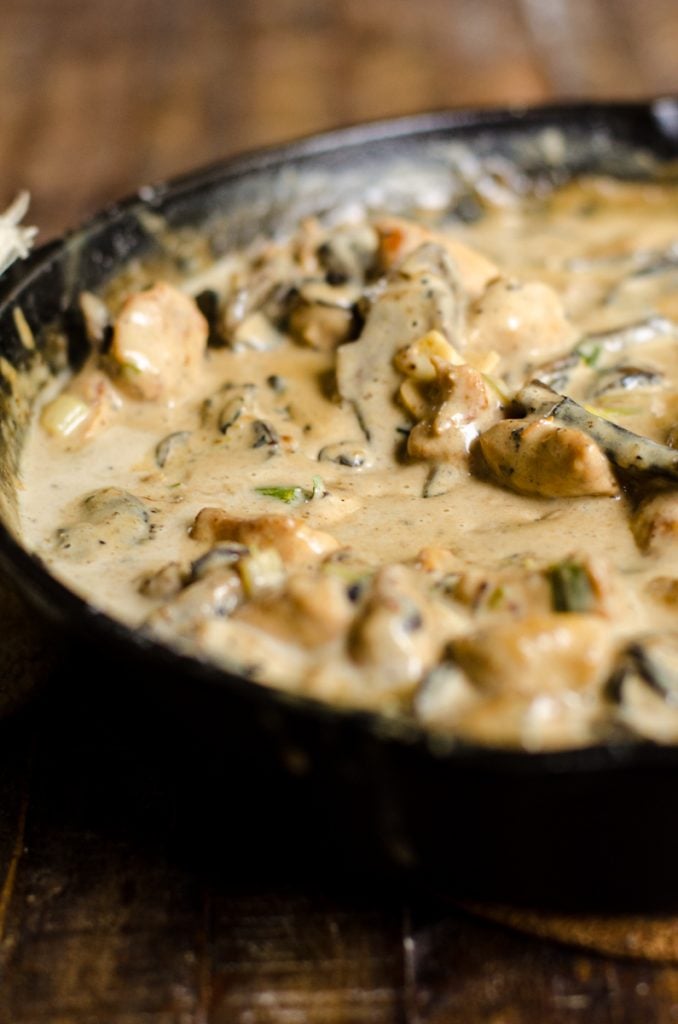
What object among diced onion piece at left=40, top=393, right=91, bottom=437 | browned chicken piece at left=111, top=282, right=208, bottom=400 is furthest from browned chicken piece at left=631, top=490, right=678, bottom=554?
diced onion piece at left=40, top=393, right=91, bottom=437

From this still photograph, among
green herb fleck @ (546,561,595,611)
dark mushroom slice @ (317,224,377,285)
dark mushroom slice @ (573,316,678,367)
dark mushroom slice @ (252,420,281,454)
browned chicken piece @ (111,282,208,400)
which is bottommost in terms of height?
dark mushroom slice @ (573,316,678,367)

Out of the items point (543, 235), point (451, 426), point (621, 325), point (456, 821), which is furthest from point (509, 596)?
point (543, 235)

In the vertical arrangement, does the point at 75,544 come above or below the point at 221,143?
above

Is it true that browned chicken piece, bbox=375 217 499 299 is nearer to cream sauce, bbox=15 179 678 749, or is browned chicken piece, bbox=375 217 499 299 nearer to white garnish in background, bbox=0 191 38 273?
cream sauce, bbox=15 179 678 749

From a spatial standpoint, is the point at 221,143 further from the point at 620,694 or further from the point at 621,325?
the point at 620,694

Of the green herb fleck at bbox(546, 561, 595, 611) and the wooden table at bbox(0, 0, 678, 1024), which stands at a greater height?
the green herb fleck at bbox(546, 561, 595, 611)

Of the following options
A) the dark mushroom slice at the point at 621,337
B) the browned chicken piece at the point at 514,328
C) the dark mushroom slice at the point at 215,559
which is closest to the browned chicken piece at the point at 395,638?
the dark mushroom slice at the point at 215,559
